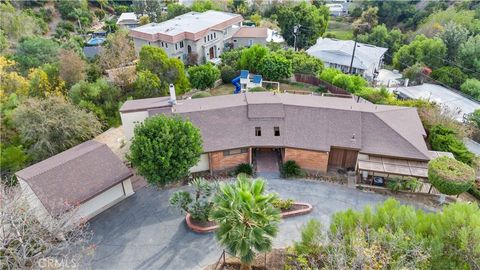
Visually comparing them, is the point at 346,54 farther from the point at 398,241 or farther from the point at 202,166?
the point at 398,241

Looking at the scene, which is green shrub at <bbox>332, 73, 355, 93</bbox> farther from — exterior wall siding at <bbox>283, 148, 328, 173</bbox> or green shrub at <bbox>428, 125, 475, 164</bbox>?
exterior wall siding at <bbox>283, 148, 328, 173</bbox>

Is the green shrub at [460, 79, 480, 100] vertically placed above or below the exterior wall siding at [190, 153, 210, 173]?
below

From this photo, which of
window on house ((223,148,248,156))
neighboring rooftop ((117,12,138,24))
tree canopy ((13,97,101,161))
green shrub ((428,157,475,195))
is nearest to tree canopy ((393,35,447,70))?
green shrub ((428,157,475,195))

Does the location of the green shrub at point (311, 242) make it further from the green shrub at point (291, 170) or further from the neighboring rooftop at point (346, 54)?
the neighboring rooftop at point (346, 54)

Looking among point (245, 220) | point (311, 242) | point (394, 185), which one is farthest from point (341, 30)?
point (245, 220)

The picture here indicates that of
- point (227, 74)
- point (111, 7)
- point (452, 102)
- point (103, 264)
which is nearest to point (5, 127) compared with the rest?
point (103, 264)
